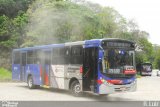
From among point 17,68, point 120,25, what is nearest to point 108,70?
point 17,68

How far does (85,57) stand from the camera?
707 inches

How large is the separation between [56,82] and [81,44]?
3.50 m

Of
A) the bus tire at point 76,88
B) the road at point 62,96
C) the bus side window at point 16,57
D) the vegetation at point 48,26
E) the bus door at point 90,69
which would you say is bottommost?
the road at point 62,96

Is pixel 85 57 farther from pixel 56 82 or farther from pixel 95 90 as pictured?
pixel 56 82

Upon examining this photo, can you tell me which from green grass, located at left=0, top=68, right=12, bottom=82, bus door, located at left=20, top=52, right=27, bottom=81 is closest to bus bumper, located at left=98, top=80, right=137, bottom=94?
bus door, located at left=20, top=52, right=27, bottom=81

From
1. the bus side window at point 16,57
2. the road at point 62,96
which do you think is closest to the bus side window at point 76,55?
the road at point 62,96

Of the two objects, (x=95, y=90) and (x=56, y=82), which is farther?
(x=56, y=82)

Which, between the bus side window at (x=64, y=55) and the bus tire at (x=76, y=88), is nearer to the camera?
the bus tire at (x=76, y=88)

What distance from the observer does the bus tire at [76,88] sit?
18344 mm

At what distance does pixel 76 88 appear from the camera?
18562 mm

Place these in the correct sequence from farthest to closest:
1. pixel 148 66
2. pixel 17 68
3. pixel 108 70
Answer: pixel 148 66, pixel 17 68, pixel 108 70

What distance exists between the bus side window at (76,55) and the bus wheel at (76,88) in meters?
1.09

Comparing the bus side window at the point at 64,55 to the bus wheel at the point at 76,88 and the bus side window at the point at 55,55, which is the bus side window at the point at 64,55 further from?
the bus wheel at the point at 76,88

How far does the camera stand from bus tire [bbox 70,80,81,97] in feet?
60.2
